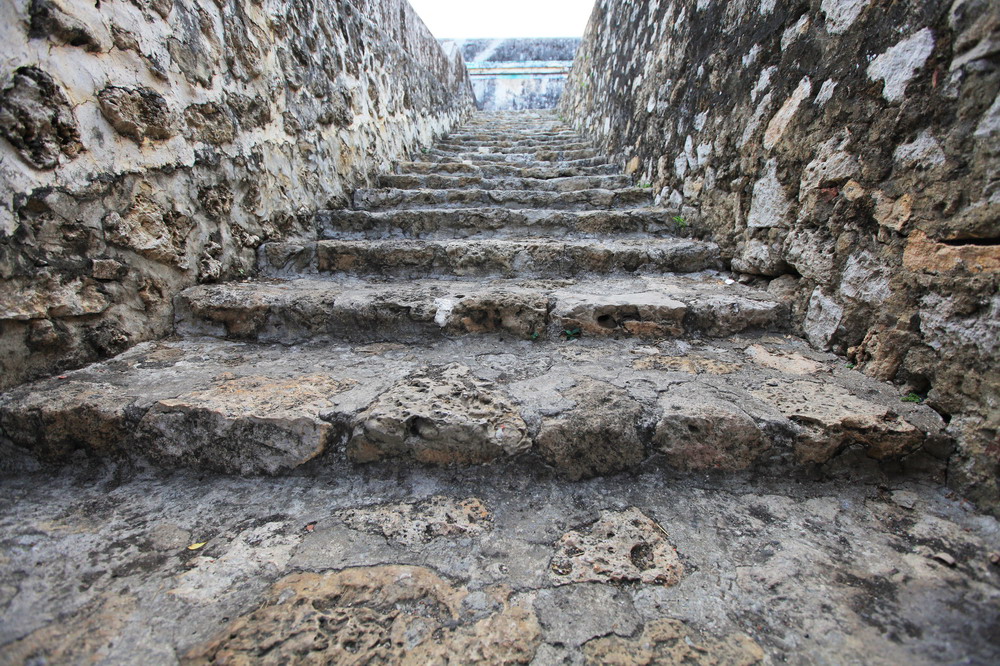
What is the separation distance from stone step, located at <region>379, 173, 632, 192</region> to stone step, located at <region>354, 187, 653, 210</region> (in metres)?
0.26

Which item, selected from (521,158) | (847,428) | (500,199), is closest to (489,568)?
(847,428)

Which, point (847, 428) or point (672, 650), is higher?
point (847, 428)

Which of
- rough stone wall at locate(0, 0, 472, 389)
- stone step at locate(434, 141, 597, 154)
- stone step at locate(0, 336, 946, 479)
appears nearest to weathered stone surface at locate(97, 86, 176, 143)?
rough stone wall at locate(0, 0, 472, 389)

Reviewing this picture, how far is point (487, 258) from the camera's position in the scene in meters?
2.00

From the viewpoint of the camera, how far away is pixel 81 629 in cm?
73

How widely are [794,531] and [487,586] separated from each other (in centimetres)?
68

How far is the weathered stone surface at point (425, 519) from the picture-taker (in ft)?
3.10

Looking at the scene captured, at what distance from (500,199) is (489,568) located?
A: 89.3 inches

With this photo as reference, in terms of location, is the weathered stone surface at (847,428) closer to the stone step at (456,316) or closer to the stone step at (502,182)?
the stone step at (456,316)

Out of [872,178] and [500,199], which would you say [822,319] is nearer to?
[872,178]

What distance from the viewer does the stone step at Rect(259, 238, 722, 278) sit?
1995 mm

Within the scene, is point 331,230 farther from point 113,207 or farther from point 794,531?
point 794,531

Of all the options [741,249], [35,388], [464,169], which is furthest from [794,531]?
[464,169]

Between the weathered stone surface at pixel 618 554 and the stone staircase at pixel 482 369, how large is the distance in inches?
6.4
